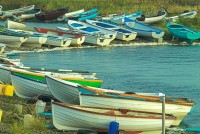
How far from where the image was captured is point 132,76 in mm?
33625

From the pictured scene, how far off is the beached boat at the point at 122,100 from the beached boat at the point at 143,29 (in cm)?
2727

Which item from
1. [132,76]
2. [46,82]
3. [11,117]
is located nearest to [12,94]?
[46,82]

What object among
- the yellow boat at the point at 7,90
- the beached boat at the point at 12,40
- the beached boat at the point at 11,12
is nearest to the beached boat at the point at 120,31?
the beached boat at the point at 12,40

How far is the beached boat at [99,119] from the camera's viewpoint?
18.5m

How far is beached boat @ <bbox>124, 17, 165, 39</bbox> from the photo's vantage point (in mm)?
48938

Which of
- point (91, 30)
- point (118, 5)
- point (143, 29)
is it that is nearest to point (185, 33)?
point (143, 29)

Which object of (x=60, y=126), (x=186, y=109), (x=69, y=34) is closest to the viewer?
(x=60, y=126)

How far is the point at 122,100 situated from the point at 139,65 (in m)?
18.4

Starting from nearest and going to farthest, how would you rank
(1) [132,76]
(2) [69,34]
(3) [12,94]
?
1. (3) [12,94]
2. (1) [132,76]
3. (2) [69,34]

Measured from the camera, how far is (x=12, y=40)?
4353cm

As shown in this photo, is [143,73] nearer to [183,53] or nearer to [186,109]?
[183,53]

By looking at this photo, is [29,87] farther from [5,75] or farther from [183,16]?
[183,16]

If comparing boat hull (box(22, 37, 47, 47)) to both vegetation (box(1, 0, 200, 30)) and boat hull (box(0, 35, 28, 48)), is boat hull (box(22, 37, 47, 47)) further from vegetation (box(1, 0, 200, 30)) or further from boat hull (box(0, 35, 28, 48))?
vegetation (box(1, 0, 200, 30))

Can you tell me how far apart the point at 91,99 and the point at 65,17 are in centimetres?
4253
